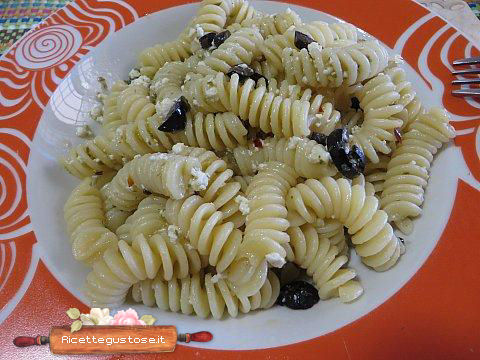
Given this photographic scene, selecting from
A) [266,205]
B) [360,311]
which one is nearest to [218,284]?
[266,205]

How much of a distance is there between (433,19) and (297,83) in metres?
0.87

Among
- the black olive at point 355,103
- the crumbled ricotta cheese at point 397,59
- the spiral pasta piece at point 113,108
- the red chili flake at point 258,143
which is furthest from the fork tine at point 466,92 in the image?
the spiral pasta piece at point 113,108

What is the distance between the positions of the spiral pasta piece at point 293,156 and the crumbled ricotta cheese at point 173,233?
1.40ft

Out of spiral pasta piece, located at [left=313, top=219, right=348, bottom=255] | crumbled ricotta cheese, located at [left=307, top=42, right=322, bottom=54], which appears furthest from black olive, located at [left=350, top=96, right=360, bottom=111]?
spiral pasta piece, located at [left=313, top=219, right=348, bottom=255]

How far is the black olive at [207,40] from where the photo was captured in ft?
7.21

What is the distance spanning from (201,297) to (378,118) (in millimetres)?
982

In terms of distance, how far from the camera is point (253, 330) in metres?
1.67

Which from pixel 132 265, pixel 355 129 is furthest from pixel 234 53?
pixel 132 265

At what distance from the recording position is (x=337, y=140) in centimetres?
173

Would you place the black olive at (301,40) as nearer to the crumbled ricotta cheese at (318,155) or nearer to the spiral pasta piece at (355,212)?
the crumbled ricotta cheese at (318,155)

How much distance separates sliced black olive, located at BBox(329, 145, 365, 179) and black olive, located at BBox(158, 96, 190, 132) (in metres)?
0.63

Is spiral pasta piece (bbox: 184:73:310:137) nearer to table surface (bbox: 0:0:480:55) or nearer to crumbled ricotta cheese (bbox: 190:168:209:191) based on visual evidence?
crumbled ricotta cheese (bbox: 190:168:209:191)

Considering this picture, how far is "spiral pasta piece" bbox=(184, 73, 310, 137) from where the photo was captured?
71.1 inches

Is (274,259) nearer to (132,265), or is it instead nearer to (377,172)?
(132,265)
